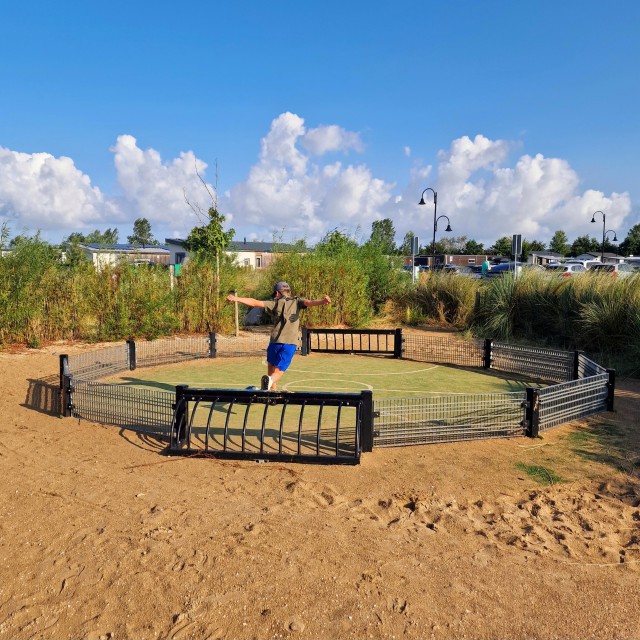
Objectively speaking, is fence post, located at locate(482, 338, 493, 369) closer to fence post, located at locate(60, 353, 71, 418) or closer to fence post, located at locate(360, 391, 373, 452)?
fence post, located at locate(360, 391, 373, 452)

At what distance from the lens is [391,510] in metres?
4.82

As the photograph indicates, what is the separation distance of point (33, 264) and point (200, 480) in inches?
408

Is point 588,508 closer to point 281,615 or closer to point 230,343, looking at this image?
point 281,615

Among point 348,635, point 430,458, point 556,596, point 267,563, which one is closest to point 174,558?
point 267,563

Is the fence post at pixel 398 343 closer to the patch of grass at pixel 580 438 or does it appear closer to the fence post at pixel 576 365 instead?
the fence post at pixel 576 365

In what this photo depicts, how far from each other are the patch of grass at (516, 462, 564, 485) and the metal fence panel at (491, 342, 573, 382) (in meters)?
5.17

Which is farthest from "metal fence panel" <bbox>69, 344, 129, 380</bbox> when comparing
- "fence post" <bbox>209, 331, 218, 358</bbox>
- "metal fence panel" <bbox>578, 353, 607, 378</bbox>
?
"metal fence panel" <bbox>578, 353, 607, 378</bbox>

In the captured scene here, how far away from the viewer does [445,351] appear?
14.1 m

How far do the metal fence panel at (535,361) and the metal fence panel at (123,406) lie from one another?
7306 millimetres

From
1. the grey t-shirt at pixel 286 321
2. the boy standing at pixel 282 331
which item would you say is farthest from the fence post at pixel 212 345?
the grey t-shirt at pixel 286 321

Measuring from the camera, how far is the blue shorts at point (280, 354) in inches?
325

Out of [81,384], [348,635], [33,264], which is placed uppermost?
[33,264]

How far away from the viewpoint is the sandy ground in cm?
327

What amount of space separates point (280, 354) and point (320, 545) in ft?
14.3
